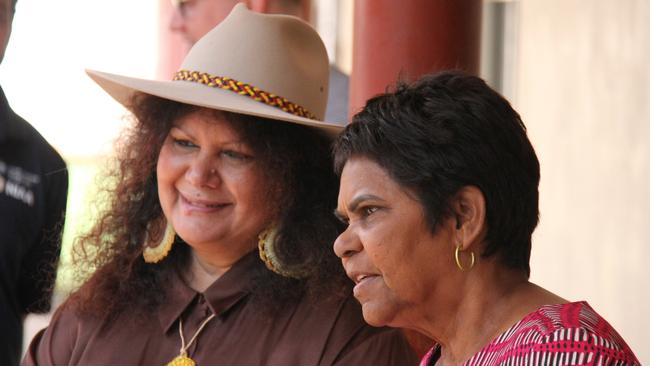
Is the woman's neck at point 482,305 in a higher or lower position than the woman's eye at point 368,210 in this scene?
lower

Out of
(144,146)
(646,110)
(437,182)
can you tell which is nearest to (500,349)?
(437,182)

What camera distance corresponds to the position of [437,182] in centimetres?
249

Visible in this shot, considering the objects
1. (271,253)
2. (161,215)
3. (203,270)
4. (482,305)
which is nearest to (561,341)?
(482,305)

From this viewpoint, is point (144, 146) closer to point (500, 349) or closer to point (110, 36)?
point (500, 349)

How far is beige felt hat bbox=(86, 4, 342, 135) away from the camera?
132 inches

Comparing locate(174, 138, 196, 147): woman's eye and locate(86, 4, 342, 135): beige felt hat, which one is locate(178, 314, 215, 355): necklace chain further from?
locate(86, 4, 342, 135): beige felt hat

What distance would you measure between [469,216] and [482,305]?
0.61ft

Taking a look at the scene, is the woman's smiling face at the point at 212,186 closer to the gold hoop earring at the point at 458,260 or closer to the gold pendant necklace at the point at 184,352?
the gold pendant necklace at the point at 184,352

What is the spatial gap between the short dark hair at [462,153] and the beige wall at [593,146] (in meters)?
2.37

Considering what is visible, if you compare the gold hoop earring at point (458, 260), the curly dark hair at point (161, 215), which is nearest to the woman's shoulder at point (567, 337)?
the gold hoop earring at point (458, 260)

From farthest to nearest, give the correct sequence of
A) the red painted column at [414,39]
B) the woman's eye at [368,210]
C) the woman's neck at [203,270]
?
the red painted column at [414,39] < the woman's neck at [203,270] < the woman's eye at [368,210]

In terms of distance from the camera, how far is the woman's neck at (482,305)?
8.18ft

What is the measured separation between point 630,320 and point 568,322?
279 cm

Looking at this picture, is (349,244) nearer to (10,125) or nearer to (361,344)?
(361,344)
